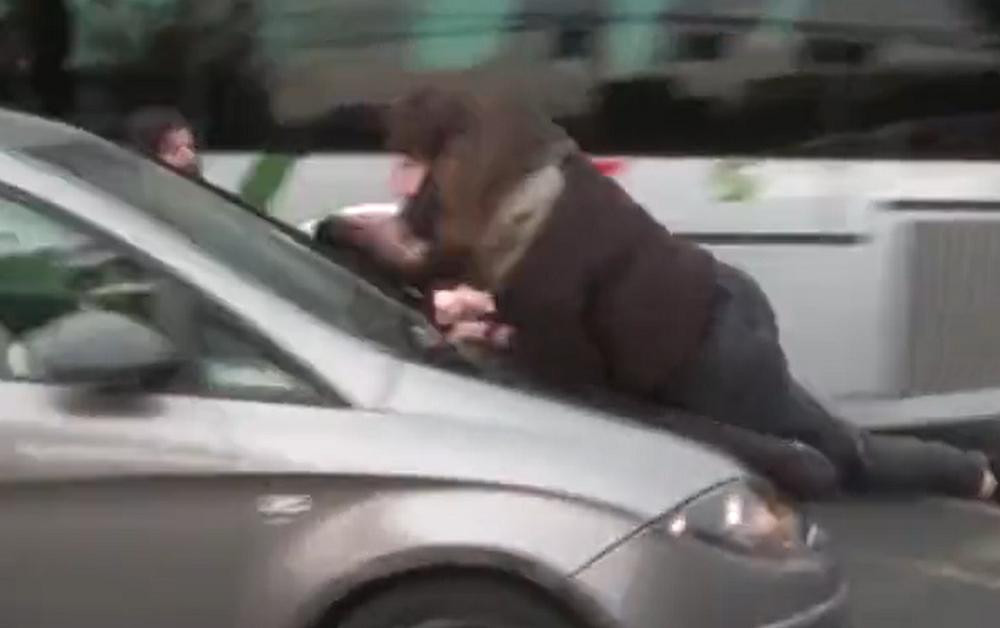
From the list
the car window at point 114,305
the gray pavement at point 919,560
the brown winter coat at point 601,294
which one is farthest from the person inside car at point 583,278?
the car window at point 114,305

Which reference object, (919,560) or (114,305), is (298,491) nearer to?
(114,305)

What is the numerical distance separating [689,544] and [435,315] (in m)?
1.98

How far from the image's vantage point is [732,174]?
8.95m

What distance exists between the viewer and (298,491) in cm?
502

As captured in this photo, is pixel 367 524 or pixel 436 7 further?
pixel 436 7

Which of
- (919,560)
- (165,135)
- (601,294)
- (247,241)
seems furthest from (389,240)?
(247,241)

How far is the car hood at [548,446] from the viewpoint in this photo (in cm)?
502

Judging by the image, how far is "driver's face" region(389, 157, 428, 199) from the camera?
7.92 metres

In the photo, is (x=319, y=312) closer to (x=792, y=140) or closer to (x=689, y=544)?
(x=689, y=544)

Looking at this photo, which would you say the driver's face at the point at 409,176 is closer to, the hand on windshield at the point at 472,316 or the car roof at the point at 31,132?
the hand on windshield at the point at 472,316

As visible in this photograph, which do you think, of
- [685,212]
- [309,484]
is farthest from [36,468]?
[685,212]

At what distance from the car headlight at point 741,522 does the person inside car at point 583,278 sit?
121 cm

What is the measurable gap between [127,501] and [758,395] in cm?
307

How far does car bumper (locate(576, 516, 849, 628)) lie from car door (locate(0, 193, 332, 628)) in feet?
2.59
